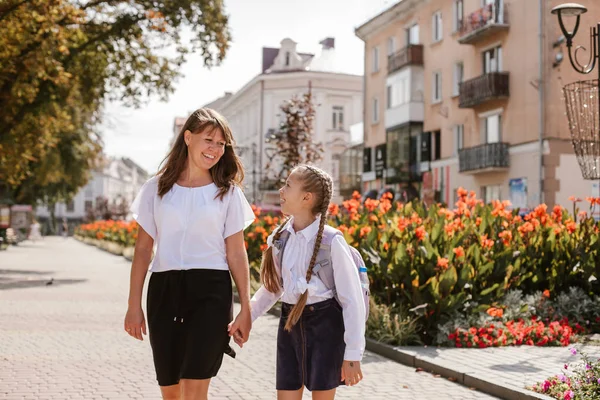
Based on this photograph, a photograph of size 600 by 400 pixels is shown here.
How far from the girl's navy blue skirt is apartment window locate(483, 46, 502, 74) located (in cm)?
3302

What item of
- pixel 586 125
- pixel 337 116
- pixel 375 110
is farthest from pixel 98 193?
pixel 586 125

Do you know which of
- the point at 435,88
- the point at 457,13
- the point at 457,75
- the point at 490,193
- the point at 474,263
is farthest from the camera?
Result: the point at 435,88

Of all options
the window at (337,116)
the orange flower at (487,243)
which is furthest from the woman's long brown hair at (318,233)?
the window at (337,116)

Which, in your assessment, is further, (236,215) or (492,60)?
(492,60)

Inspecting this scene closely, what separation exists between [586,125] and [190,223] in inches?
288

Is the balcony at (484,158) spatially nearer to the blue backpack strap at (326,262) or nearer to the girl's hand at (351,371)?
the blue backpack strap at (326,262)

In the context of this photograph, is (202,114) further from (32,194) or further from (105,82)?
(32,194)

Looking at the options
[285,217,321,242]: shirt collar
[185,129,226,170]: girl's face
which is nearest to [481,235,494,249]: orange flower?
[285,217,321,242]: shirt collar

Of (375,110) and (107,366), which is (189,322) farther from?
(375,110)

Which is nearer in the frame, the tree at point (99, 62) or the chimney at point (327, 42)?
the tree at point (99, 62)

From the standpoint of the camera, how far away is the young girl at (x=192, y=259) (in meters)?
3.97

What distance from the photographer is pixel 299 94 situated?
68.4 metres

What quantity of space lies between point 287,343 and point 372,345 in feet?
18.3

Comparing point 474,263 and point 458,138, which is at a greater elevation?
point 458,138
